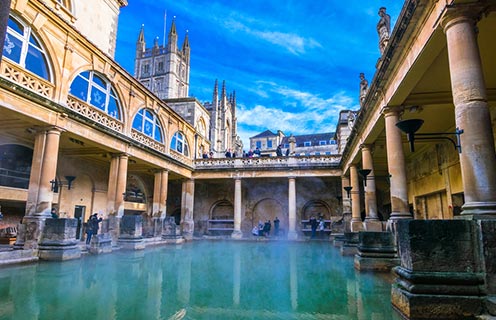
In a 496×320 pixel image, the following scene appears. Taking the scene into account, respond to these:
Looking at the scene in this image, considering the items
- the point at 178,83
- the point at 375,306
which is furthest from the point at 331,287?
the point at 178,83

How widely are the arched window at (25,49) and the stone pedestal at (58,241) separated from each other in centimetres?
549

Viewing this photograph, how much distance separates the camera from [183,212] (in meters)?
22.6

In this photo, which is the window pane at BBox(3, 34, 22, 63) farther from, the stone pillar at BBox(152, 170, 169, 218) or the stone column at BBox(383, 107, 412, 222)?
the stone column at BBox(383, 107, 412, 222)

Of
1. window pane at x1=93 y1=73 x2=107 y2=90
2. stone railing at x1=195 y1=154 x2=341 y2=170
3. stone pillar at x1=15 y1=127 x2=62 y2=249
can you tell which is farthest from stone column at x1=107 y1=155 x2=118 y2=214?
stone railing at x1=195 y1=154 x2=341 y2=170

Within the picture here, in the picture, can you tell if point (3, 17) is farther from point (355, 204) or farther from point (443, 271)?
point (355, 204)

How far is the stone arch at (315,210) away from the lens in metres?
25.4

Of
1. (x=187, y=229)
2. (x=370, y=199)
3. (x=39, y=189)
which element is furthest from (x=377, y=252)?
(x=187, y=229)

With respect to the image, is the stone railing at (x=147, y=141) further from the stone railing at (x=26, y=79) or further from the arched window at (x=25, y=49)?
the arched window at (x=25, y=49)

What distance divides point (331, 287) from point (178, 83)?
61.9 meters

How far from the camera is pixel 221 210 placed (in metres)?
27.6

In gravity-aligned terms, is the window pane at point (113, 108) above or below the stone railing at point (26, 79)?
above

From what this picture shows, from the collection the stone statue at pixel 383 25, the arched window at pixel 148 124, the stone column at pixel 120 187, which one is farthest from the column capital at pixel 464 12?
the arched window at pixel 148 124

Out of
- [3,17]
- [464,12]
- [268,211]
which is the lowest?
[268,211]

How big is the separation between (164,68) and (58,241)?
184ft
